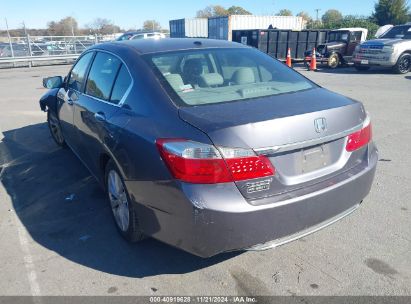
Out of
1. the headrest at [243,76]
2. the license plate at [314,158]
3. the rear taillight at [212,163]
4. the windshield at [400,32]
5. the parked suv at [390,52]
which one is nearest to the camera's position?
the rear taillight at [212,163]

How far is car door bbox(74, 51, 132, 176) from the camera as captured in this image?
314 centimetres

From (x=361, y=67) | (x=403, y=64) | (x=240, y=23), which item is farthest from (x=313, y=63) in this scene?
(x=240, y=23)

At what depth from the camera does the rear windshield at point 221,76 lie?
9.45 feet

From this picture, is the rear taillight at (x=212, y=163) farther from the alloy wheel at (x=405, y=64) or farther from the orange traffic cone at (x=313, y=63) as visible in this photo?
the orange traffic cone at (x=313, y=63)

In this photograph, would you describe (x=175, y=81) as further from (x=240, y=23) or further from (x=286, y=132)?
(x=240, y=23)

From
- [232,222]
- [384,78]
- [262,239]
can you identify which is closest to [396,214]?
[262,239]

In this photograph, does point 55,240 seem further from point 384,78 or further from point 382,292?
point 384,78

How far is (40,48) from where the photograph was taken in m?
23.8

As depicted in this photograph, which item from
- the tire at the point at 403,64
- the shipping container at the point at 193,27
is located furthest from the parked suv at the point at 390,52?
the shipping container at the point at 193,27

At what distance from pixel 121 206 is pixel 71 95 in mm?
1846

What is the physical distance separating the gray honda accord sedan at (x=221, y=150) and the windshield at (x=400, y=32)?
49.5 feet

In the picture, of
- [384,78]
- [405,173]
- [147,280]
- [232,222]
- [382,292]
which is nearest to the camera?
[232,222]

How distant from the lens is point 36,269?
2.99 m

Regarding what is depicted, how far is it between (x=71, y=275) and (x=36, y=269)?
331 millimetres
